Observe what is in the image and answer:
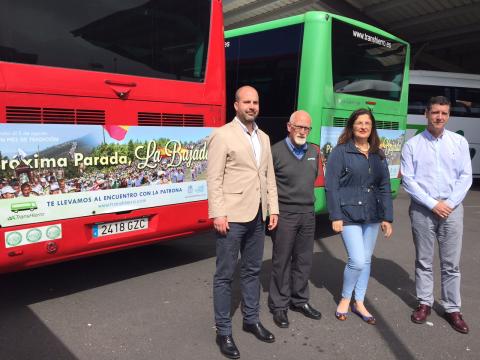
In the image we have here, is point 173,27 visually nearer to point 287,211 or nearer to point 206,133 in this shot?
point 206,133

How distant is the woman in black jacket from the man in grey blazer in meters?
0.62

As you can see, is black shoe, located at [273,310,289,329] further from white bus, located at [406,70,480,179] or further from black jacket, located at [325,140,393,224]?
white bus, located at [406,70,480,179]

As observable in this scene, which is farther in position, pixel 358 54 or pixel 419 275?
pixel 358 54

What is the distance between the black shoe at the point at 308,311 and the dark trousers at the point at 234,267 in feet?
1.87

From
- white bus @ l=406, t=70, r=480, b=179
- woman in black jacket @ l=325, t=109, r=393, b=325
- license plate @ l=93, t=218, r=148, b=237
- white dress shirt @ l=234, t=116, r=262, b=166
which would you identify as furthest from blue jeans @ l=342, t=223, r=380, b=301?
white bus @ l=406, t=70, r=480, b=179

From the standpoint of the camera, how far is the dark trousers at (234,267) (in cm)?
310

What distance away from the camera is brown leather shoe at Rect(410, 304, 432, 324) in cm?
369

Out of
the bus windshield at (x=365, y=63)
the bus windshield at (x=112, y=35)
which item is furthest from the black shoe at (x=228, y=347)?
the bus windshield at (x=365, y=63)

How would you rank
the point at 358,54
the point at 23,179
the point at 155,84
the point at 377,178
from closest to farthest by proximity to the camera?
the point at 23,179 → the point at 377,178 → the point at 155,84 → the point at 358,54

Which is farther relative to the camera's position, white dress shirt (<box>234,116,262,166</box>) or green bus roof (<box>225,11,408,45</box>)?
green bus roof (<box>225,11,408,45</box>)

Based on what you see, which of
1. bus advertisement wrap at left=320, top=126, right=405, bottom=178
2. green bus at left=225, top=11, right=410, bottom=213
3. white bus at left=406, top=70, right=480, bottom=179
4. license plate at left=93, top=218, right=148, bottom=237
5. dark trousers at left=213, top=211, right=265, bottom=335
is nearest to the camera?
dark trousers at left=213, top=211, right=265, bottom=335

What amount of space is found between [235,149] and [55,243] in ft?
5.63

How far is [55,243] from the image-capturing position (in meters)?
3.65

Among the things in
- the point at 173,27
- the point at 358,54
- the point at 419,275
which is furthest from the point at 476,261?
the point at 173,27
